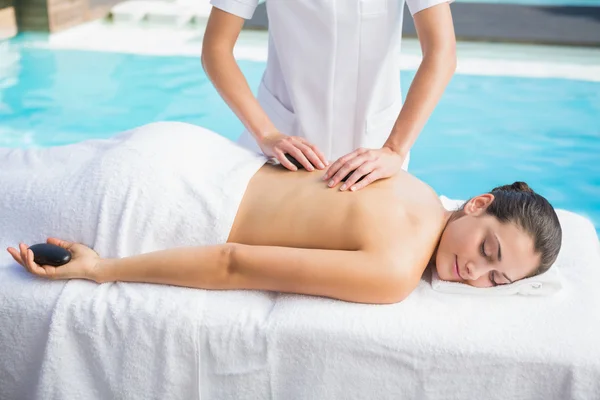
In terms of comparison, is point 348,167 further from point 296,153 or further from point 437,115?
point 437,115

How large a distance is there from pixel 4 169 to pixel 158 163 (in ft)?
1.47

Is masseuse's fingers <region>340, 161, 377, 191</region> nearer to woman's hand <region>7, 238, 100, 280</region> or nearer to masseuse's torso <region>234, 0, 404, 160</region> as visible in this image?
masseuse's torso <region>234, 0, 404, 160</region>

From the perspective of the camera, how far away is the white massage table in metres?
1.57

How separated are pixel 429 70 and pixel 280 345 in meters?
0.91

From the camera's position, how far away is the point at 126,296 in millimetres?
1695

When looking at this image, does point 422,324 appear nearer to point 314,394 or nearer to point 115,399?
point 314,394

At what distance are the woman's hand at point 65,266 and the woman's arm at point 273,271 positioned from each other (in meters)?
0.02

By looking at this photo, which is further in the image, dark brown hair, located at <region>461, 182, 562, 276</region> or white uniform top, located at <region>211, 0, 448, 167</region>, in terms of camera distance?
white uniform top, located at <region>211, 0, 448, 167</region>

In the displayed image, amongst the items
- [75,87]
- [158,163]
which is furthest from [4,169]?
[75,87]

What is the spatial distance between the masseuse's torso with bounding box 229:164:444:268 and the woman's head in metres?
0.07

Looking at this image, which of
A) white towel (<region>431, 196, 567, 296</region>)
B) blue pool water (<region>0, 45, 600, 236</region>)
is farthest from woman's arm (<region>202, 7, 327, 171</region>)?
blue pool water (<region>0, 45, 600, 236</region>)

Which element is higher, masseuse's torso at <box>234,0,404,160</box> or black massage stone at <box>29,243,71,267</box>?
masseuse's torso at <box>234,0,404,160</box>

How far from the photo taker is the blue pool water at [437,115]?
13.9ft

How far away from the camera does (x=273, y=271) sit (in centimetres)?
168
